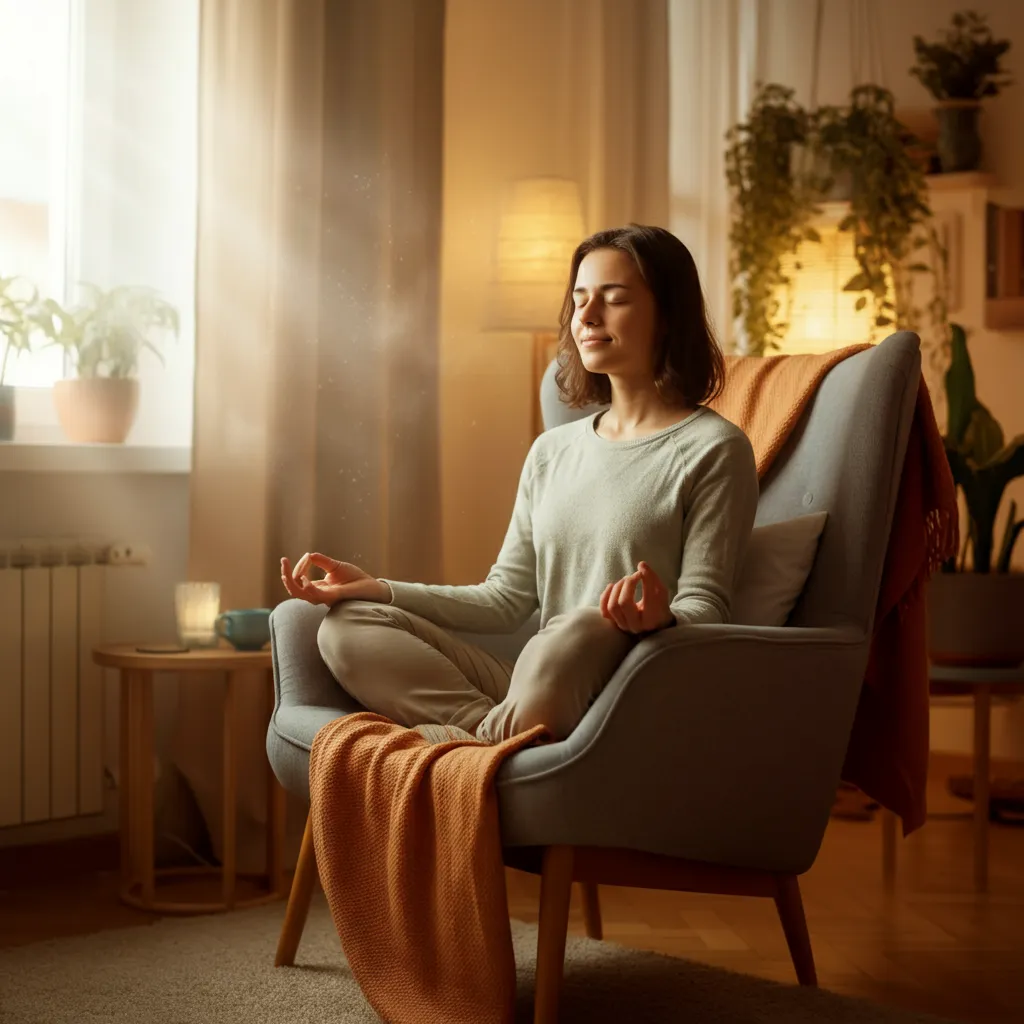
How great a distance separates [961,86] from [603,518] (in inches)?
92.8

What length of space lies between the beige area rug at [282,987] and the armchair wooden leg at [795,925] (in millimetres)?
54

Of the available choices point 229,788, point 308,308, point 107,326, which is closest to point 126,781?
point 229,788

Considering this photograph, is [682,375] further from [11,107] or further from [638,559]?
[11,107]

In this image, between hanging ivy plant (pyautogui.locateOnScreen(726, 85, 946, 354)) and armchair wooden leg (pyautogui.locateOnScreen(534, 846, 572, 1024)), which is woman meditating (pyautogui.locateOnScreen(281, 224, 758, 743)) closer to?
armchair wooden leg (pyautogui.locateOnScreen(534, 846, 572, 1024))

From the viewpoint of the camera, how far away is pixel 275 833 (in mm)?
2682

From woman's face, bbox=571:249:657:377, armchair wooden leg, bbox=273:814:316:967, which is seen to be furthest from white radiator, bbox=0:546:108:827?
woman's face, bbox=571:249:657:377

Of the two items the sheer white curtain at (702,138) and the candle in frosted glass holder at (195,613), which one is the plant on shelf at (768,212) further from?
the candle in frosted glass holder at (195,613)

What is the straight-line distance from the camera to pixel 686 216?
382 cm

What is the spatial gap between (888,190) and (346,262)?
4.28ft

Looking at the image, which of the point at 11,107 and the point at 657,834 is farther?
Result: the point at 11,107

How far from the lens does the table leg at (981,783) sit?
267cm

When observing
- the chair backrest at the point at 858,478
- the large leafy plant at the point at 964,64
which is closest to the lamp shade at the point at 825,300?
the large leafy plant at the point at 964,64

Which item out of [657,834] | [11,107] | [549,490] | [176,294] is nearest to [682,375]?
[549,490]

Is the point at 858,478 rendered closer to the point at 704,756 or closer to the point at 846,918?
the point at 704,756
